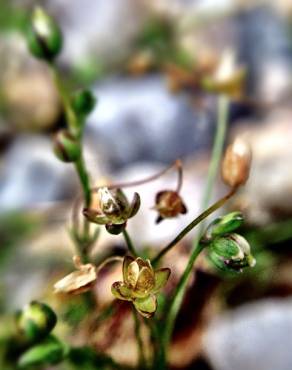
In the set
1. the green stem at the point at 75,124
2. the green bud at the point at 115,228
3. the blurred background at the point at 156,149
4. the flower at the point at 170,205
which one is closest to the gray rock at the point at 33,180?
the blurred background at the point at 156,149

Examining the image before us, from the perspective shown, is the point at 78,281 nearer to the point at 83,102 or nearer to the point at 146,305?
the point at 146,305

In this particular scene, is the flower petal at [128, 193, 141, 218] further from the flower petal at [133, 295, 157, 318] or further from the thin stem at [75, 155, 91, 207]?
the thin stem at [75, 155, 91, 207]

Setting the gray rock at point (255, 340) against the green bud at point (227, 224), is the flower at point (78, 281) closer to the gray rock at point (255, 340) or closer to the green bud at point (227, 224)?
the green bud at point (227, 224)

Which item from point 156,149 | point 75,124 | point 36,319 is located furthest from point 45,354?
point 156,149

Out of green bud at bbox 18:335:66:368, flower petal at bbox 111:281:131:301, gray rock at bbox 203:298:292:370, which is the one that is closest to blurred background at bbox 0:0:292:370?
gray rock at bbox 203:298:292:370

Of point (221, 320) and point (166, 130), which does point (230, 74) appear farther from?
point (166, 130)
